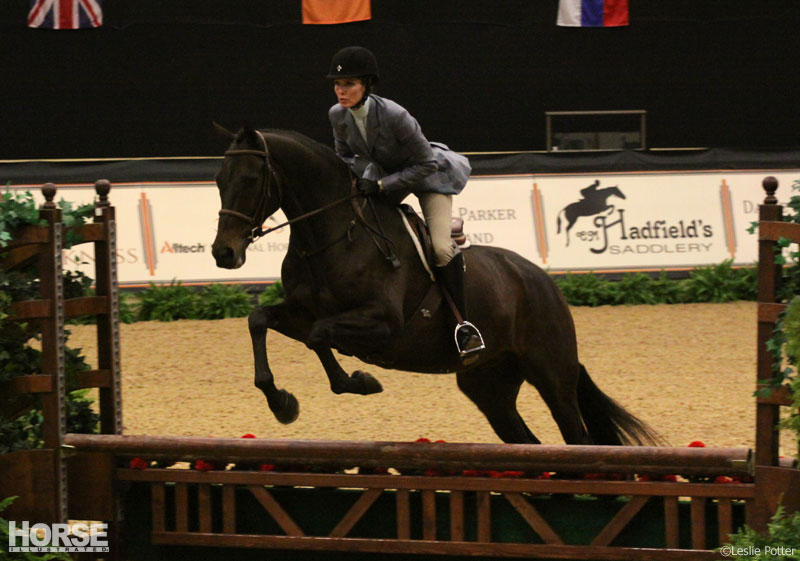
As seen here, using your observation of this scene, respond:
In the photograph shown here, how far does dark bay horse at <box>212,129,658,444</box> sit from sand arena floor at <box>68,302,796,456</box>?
1810 mm

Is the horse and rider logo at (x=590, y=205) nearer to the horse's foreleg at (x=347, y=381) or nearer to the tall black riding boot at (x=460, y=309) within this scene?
the tall black riding boot at (x=460, y=309)

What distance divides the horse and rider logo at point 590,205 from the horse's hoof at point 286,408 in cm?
743

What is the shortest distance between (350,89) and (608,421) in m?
2.24

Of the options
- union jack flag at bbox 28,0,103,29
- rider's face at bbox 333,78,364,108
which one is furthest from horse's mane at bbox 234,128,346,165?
union jack flag at bbox 28,0,103,29

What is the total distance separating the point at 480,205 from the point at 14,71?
7.01 meters

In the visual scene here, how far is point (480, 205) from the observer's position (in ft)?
37.7

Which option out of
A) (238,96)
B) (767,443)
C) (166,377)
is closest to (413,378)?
(166,377)

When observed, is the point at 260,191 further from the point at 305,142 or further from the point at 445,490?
the point at 445,490

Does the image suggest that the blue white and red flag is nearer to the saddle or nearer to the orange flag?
the orange flag

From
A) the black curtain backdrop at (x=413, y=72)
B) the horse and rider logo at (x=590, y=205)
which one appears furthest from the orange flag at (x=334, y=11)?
the horse and rider logo at (x=590, y=205)

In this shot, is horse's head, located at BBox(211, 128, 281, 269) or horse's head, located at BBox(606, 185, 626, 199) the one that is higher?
horse's head, located at BBox(606, 185, 626, 199)

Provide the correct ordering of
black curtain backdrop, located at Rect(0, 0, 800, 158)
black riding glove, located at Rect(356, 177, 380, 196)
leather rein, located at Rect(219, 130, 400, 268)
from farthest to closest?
black curtain backdrop, located at Rect(0, 0, 800, 158) → black riding glove, located at Rect(356, 177, 380, 196) → leather rein, located at Rect(219, 130, 400, 268)

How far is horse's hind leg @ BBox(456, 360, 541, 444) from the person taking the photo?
5.40m

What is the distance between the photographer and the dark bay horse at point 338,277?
13.9 ft
